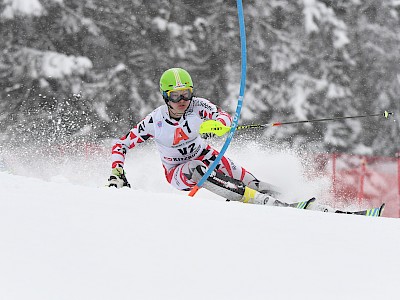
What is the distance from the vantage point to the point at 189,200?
4.88 meters

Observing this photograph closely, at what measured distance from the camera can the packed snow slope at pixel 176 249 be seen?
3.20 metres

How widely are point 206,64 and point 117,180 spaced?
14688 mm

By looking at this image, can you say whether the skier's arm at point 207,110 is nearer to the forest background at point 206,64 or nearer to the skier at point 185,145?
the skier at point 185,145

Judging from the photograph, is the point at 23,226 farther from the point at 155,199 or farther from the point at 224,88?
the point at 224,88

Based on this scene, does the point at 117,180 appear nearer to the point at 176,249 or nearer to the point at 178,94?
the point at 178,94

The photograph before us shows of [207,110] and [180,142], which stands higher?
[207,110]

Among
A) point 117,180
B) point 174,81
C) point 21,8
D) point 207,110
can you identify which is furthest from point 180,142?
point 21,8

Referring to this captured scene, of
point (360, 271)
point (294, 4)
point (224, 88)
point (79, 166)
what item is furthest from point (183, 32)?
point (360, 271)

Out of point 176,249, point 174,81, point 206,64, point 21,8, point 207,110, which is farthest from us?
point 206,64

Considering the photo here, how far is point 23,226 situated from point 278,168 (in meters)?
6.36

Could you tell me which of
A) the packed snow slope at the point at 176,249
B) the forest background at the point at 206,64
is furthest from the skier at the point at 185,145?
the forest background at the point at 206,64

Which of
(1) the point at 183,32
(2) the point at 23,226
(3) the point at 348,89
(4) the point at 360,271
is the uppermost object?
(1) the point at 183,32

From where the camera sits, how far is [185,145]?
292 inches

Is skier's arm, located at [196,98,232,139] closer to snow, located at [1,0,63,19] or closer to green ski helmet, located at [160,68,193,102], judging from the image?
green ski helmet, located at [160,68,193,102]
